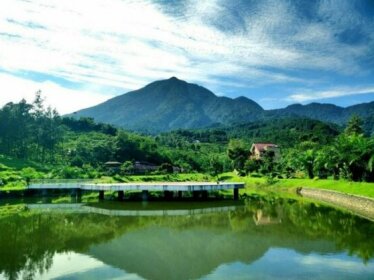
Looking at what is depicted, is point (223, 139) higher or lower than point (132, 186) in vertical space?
higher

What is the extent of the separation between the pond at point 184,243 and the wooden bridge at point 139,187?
4.05m

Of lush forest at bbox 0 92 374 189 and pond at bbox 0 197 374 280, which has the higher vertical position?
lush forest at bbox 0 92 374 189

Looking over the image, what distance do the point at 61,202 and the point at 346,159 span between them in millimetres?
29147

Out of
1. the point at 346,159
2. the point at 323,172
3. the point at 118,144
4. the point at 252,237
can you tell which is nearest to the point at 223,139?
the point at 118,144

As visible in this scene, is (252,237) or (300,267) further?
(252,237)

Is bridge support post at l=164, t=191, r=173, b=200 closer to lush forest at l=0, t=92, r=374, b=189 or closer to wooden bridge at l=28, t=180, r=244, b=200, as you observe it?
wooden bridge at l=28, t=180, r=244, b=200

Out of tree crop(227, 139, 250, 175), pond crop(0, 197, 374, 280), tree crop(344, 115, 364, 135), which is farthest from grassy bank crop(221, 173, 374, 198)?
tree crop(344, 115, 364, 135)

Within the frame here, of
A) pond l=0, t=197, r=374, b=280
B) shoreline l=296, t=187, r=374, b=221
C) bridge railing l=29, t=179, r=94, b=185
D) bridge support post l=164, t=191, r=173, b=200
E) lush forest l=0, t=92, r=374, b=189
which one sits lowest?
pond l=0, t=197, r=374, b=280

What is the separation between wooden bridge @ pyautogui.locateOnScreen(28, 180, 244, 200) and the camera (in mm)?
39969

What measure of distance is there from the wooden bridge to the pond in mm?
4051

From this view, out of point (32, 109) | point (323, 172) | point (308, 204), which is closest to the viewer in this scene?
point (308, 204)

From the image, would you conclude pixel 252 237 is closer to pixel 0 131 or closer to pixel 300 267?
pixel 300 267

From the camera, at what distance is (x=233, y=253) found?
19.8 metres

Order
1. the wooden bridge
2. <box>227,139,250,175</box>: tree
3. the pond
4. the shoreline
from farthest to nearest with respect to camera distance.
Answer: <box>227,139,250,175</box>: tree → the wooden bridge → the shoreline → the pond
